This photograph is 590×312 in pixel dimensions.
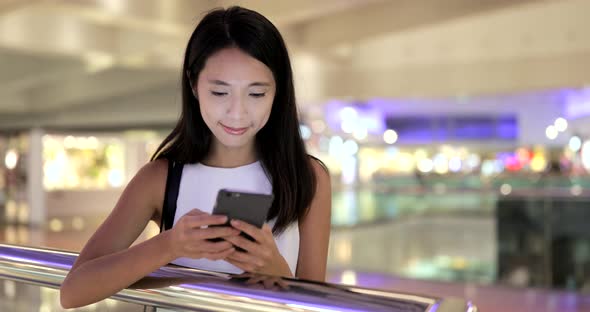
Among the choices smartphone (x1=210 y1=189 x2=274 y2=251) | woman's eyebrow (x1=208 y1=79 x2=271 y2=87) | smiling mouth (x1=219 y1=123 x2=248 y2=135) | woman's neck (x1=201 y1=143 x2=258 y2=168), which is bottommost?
smartphone (x1=210 y1=189 x2=274 y2=251)

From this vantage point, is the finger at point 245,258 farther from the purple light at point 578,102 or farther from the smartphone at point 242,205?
the purple light at point 578,102

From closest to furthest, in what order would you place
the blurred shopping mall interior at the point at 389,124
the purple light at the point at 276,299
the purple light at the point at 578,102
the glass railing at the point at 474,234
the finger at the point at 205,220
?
the purple light at the point at 276,299 < the finger at the point at 205,220 < the glass railing at the point at 474,234 < the blurred shopping mall interior at the point at 389,124 < the purple light at the point at 578,102

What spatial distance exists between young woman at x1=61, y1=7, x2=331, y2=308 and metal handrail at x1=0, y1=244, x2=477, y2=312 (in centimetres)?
4

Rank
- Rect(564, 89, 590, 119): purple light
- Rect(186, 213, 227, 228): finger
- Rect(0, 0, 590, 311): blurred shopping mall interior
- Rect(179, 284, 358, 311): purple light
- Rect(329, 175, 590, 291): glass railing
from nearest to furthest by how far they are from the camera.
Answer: Rect(179, 284, 358, 311): purple light < Rect(186, 213, 227, 228): finger < Rect(329, 175, 590, 291): glass railing < Rect(0, 0, 590, 311): blurred shopping mall interior < Rect(564, 89, 590, 119): purple light

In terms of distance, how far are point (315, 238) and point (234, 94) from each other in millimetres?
380

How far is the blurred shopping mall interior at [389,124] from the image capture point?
8703mm

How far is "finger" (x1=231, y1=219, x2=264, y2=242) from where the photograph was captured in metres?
1.06

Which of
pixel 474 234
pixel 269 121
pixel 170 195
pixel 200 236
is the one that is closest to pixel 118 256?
pixel 200 236

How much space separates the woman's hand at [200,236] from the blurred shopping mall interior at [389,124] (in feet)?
1.28

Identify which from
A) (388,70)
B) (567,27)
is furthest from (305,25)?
(567,27)

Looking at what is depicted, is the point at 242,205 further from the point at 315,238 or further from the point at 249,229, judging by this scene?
the point at 315,238

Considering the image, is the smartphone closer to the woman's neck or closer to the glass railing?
the woman's neck

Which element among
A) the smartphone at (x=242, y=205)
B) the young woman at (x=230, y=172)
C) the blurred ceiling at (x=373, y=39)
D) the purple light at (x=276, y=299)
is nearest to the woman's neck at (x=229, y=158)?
the young woman at (x=230, y=172)

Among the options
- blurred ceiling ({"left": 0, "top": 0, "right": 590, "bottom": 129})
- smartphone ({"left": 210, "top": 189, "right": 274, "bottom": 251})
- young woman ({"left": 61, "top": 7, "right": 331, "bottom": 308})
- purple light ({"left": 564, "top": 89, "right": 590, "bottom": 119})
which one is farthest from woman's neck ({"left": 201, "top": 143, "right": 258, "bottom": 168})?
purple light ({"left": 564, "top": 89, "right": 590, "bottom": 119})
